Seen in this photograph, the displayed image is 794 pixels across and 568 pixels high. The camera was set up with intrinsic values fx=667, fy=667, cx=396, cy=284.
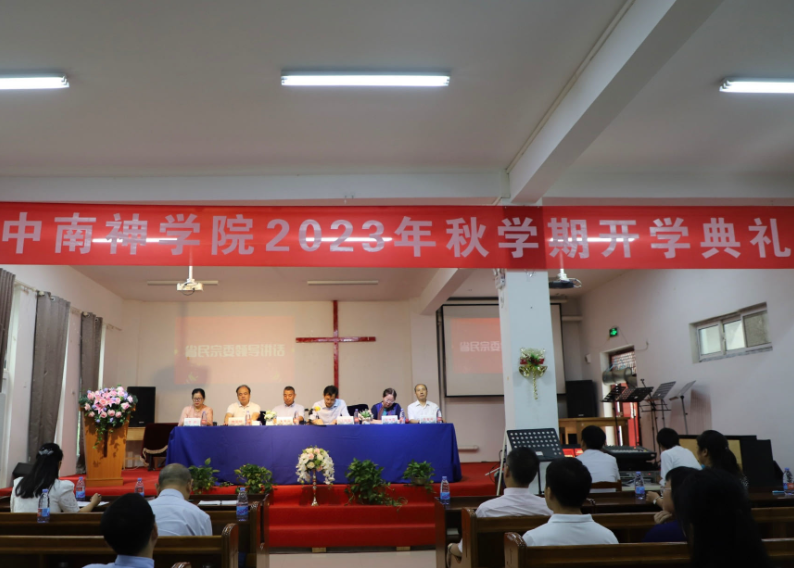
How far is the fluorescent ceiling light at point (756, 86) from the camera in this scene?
4.67 m

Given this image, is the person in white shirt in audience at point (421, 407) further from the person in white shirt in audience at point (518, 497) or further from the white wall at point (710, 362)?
the person in white shirt in audience at point (518, 497)

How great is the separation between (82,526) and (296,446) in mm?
3734

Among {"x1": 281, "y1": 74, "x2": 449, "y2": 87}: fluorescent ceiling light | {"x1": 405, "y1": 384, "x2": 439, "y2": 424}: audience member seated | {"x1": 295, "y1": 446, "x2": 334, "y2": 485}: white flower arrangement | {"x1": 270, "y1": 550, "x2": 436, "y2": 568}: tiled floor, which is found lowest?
{"x1": 270, "y1": 550, "x2": 436, "y2": 568}: tiled floor

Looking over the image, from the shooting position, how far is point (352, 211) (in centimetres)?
609

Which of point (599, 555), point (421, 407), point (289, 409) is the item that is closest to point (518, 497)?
point (599, 555)

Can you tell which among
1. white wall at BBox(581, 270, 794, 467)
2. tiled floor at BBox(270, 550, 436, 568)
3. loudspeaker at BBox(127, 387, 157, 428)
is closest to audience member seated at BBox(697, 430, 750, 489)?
tiled floor at BBox(270, 550, 436, 568)

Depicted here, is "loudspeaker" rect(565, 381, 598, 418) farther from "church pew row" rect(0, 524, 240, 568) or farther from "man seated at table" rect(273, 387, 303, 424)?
"church pew row" rect(0, 524, 240, 568)

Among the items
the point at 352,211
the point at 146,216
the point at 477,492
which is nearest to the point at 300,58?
the point at 352,211

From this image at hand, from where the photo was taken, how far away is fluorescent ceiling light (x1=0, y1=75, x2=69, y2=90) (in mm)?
4473

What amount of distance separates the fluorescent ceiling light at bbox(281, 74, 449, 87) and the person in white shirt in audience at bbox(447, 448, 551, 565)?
258cm

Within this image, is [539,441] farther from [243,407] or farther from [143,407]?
[143,407]

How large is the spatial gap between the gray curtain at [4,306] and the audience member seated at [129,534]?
6.22m

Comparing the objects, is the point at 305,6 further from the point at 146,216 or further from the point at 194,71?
the point at 146,216

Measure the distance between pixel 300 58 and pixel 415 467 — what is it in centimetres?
415
